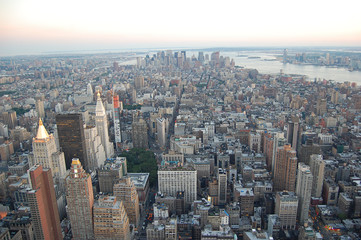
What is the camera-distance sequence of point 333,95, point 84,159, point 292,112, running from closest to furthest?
point 84,159, point 292,112, point 333,95

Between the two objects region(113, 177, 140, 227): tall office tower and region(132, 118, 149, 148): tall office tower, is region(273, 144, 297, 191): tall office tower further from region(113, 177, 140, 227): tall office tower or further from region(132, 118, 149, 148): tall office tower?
region(132, 118, 149, 148): tall office tower

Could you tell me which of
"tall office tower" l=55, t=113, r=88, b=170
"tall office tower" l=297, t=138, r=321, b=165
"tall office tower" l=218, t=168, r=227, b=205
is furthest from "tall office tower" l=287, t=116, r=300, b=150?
"tall office tower" l=55, t=113, r=88, b=170

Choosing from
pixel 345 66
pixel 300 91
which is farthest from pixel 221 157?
pixel 345 66

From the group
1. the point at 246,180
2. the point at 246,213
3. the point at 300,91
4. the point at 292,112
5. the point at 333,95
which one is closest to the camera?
the point at 246,213

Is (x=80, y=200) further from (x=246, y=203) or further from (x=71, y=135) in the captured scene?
(x=246, y=203)

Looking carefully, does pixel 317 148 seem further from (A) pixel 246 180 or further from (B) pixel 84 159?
(B) pixel 84 159

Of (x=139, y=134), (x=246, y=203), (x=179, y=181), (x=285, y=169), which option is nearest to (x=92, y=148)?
(x=139, y=134)
